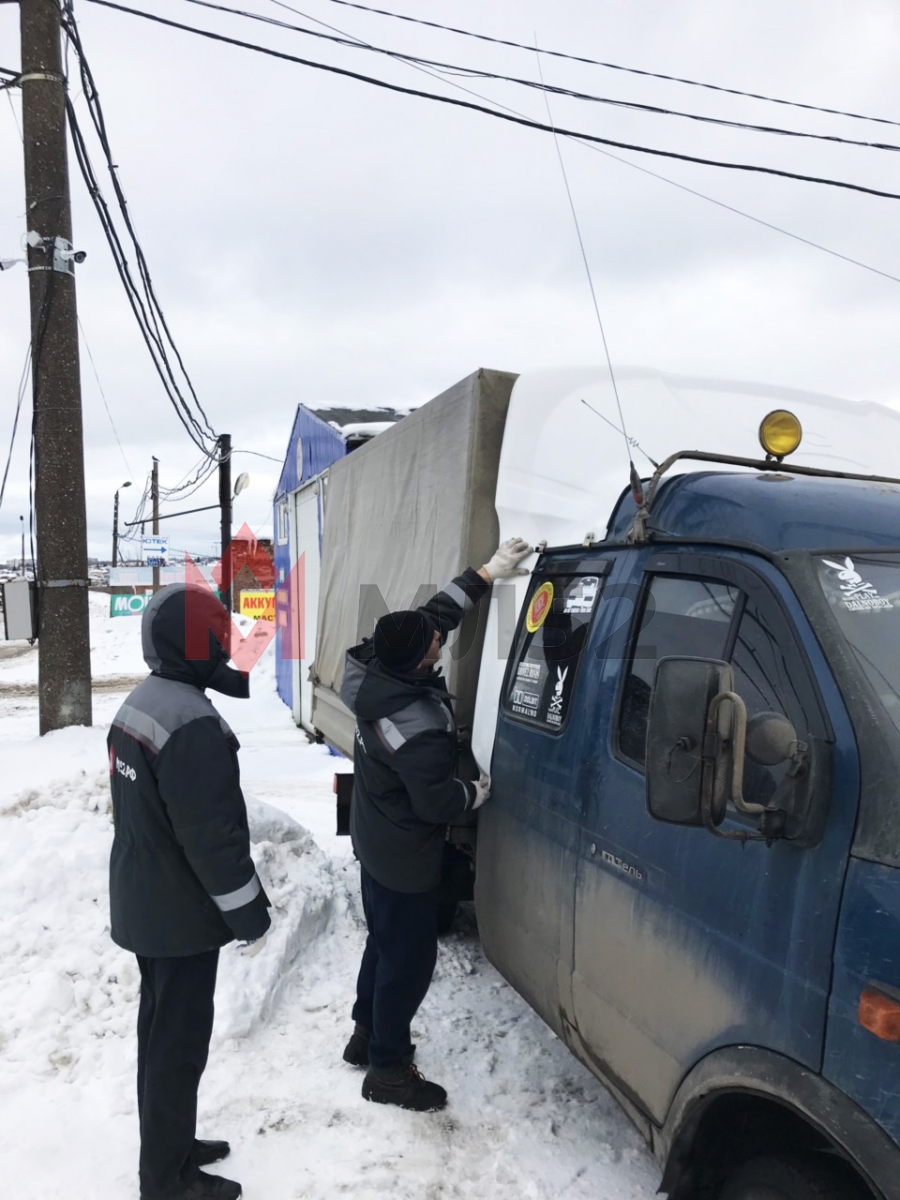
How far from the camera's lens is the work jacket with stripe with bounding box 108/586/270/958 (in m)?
2.70

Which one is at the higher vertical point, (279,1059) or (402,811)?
(402,811)

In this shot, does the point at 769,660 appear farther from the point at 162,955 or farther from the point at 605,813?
the point at 162,955

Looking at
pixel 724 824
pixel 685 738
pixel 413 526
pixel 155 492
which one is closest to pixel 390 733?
pixel 724 824

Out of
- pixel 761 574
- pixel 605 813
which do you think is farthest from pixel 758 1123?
pixel 761 574

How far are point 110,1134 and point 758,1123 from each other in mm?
2371

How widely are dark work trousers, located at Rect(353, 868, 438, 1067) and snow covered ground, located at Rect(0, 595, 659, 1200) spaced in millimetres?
248

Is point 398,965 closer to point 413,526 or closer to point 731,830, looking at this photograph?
point 731,830

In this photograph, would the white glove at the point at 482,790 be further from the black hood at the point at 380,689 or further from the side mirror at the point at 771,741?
the side mirror at the point at 771,741

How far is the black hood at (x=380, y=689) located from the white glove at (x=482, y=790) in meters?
0.40

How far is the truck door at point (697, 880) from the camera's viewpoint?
6.33 feet

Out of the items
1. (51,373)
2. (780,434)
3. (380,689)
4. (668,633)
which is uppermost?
(51,373)

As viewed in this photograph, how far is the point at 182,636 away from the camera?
2.85 metres

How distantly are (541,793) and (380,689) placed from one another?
2.36ft

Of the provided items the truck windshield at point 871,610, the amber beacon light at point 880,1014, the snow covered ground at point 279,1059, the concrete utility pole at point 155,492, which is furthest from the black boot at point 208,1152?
the concrete utility pole at point 155,492
